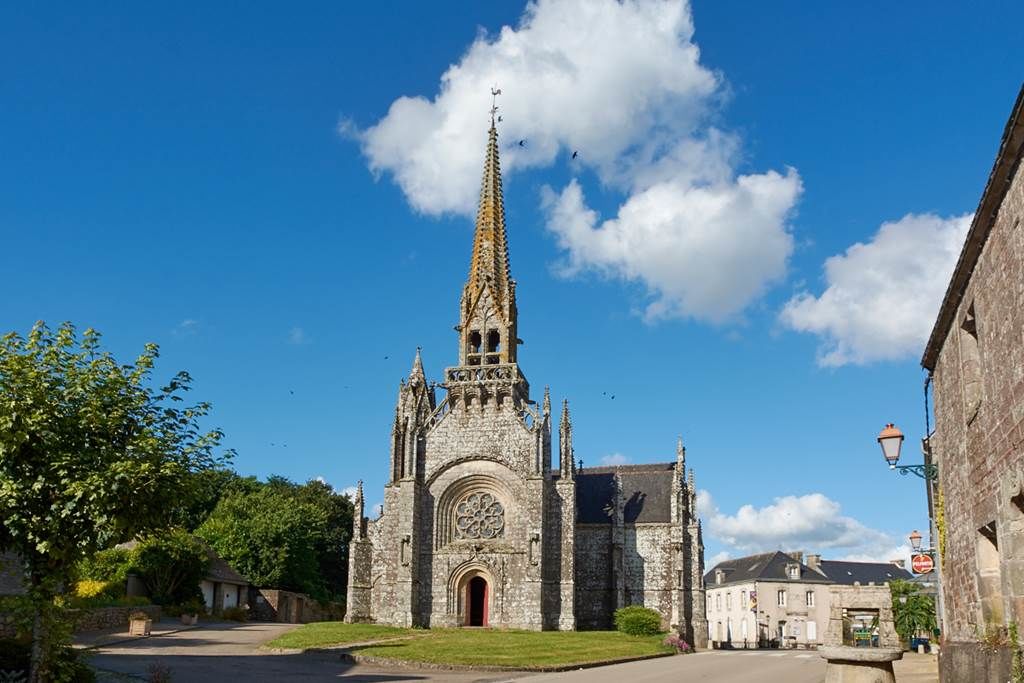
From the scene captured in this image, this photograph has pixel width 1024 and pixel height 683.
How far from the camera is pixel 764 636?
6881 cm

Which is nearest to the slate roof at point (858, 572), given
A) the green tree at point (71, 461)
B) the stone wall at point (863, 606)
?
the stone wall at point (863, 606)

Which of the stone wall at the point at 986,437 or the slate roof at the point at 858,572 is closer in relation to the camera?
the stone wall at the point at 986,437

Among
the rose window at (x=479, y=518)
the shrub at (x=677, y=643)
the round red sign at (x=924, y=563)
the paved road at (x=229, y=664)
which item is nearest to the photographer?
the round red sign at (x=924, y=563)

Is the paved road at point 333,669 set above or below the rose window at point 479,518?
below

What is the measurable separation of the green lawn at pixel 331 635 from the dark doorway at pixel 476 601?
5.42m

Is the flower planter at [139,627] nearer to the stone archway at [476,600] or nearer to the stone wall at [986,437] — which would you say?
the stone archway at [476,600]

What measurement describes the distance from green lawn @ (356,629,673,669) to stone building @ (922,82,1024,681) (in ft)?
50.3

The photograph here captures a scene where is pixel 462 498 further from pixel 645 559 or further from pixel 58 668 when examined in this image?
pixel 58 668

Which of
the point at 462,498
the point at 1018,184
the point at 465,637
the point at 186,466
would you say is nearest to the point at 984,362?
the point at 1018,184

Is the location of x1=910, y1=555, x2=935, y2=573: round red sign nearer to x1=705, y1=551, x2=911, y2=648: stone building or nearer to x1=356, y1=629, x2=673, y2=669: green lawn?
x1=356, y1=629, x2=673, y2=669: green lawn

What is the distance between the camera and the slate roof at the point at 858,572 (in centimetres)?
7619

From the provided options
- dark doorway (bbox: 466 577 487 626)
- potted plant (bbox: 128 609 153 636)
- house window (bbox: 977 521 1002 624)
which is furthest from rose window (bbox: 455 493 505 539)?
house window (bbox: 977 521 1002 624)

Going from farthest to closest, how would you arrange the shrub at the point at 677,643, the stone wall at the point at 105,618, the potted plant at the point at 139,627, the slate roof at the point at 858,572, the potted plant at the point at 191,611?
1. the slate roof at the point at 858,572
2. the shrub at the point at 677,643
3. the potted plant at the point at 191,611
4. the potted plant at the point at 139,627
5. the stone wall at the point at 105,618

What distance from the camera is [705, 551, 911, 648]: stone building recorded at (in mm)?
69125
